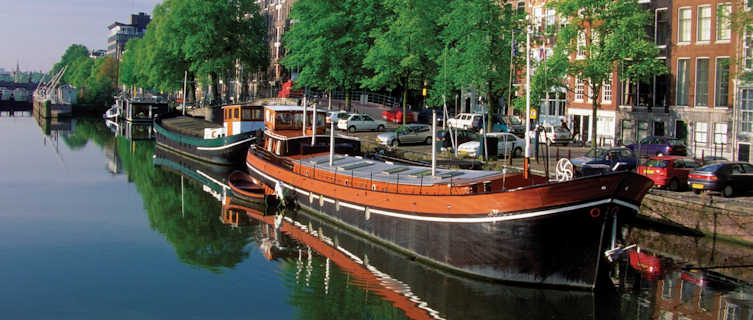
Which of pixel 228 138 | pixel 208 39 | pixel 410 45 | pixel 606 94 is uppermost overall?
pixel 208 39

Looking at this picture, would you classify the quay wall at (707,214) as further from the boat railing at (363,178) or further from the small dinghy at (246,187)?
the small dinghy at (246,187)

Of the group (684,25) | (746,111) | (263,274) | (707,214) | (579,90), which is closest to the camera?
(263,274)

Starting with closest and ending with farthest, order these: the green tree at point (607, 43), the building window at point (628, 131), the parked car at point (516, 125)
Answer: the green tree at point (607, 43) < the building window at point (628, 131) < the parked car at point (516, 125)

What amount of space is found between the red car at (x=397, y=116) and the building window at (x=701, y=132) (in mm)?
25500

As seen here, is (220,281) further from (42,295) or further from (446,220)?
(446,220)

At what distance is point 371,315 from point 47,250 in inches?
543

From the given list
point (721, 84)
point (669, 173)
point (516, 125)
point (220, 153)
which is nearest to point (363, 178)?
point (669, 173)

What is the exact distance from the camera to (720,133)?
1874 inches

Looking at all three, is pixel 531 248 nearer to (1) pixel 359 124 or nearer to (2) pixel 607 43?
(2) pixel 607 43

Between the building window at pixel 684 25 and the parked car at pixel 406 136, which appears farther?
the parked car at pixel 406 136

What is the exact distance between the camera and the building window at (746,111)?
44.4 metres

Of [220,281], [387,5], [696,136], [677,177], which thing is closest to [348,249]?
[220,281]

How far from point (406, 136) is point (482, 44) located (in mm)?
8225

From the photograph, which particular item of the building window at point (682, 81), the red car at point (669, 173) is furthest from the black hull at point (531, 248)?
the building window at point (682, 81)
